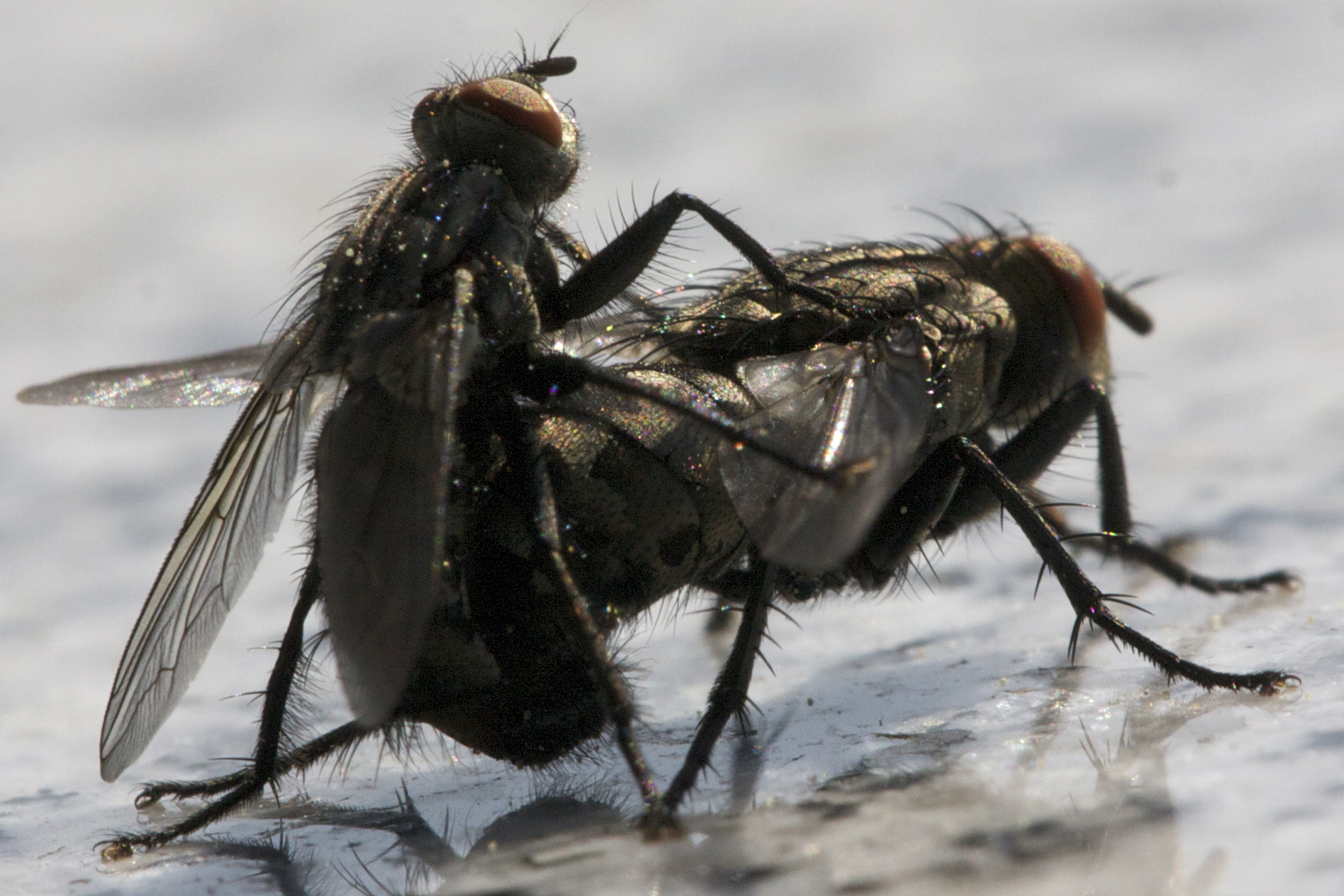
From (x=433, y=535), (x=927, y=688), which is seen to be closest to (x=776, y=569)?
(x=927, y=688)

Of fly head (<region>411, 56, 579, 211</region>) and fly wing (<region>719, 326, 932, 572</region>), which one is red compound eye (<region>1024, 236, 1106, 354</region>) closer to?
fly wing (<region>719, 326, 932, 572</region>)

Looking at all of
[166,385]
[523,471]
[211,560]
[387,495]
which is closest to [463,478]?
[523,471]

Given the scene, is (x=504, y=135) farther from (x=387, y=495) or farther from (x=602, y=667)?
(x=602, y=667)

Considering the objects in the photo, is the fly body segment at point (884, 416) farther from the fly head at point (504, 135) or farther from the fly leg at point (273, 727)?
the fly leg at point (273, 727)

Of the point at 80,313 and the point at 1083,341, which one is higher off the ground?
the point at 80,313

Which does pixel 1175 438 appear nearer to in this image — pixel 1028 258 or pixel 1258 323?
pixel 1258 323

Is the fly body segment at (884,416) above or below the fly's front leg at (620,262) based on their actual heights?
below

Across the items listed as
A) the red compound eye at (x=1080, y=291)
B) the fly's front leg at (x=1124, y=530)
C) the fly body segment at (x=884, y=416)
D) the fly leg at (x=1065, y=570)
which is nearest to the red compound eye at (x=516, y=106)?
the fly body segment at (x=884, y=416)
